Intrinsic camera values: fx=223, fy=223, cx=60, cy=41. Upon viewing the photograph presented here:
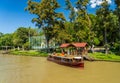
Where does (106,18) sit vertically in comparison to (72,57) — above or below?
above

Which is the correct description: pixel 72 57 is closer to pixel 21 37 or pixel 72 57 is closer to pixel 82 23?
pixel 82 23

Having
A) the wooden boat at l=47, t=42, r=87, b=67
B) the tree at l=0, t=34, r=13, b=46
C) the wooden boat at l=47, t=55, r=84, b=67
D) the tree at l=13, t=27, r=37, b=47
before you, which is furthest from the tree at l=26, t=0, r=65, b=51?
the tree at l=0, t=34, r=13, b=46

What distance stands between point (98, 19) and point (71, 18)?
9331mm

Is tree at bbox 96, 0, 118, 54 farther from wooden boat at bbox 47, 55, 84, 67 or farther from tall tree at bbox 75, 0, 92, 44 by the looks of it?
wooden boat at bbox 47, 55, 84, 67

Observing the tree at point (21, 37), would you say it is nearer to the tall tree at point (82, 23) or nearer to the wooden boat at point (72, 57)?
the tall tree at point (82, 23)

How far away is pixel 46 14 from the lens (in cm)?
6538

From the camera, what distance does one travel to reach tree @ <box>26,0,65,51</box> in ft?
214

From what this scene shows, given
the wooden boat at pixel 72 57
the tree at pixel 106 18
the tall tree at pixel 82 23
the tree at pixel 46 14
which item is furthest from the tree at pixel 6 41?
the tree at pixel 106 18

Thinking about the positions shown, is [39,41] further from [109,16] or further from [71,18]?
[109,16]

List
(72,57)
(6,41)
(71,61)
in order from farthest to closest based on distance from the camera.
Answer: (6,41)
(72,57)
(71,61)

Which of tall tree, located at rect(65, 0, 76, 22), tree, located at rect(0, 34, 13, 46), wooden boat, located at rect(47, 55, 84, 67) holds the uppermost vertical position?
tall tree, located at rect(65, 0, 76, 22)

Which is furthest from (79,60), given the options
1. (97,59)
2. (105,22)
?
(105,22)

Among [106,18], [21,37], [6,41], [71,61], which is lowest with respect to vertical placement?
[71,61]

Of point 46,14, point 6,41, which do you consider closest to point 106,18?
point 46,14
